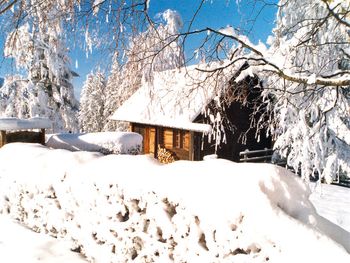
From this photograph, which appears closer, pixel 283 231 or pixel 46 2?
pixel 283 231

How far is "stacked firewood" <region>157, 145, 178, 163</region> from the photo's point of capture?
17.9 meters

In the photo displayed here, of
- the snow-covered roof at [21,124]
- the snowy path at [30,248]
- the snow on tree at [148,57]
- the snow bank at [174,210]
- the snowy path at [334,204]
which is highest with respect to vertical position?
the snow on tree at [148,57]

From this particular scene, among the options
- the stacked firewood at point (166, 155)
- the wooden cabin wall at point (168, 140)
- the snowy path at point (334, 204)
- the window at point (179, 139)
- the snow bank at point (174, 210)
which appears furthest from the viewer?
the stacked firewood at point (166, 155)

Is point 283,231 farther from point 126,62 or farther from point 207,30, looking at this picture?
point 207,30

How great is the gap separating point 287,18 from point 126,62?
7.78 m

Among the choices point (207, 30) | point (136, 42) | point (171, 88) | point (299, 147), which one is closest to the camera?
point (136, 42)

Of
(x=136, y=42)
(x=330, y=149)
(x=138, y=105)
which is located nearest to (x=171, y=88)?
(x=136, y=42)

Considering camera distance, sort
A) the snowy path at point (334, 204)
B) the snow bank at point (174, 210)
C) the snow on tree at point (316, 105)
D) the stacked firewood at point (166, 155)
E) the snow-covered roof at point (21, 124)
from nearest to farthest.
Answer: the snow bank at point (174, 210) → the snow on tree at point (316, 105) → the snowy path at point (334, 204) → the snow-covered roof at point (21, 124) → the stacked firewood at point (166, 155)

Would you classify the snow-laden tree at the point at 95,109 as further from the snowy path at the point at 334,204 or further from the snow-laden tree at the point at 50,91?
the snowy path at the point at 334,204

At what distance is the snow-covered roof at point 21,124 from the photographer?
10143 millimetres

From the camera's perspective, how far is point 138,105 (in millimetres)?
19484

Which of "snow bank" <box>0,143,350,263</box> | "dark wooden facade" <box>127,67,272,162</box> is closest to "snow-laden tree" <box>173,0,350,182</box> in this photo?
"snow bank" <box>0,143,350,263</box>

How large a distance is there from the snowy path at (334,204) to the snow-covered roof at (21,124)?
9651mm

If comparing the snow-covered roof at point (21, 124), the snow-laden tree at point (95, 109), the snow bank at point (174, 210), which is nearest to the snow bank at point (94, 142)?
the snow-covered roof at point (21, 124)
